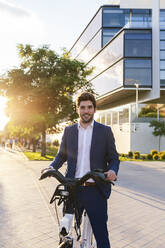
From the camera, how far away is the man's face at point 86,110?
2.64 metres

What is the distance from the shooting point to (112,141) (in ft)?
8.86

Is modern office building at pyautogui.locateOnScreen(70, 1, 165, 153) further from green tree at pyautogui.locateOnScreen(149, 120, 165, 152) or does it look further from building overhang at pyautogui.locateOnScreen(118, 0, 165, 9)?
building overhang at pyautogui.locateOnScreen(118, 0, 165, 9)

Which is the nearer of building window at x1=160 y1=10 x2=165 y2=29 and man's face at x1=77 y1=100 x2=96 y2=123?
man's face at x1=77 y1=100 x2=96 y2=123

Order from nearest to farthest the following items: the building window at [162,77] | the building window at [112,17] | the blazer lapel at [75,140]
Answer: the blazer lapel at [75,140] < the building window at [162,77] < the building window at [112,17]

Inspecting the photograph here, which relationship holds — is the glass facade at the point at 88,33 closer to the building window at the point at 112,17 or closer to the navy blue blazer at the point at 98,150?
the building window at the point at 112,17

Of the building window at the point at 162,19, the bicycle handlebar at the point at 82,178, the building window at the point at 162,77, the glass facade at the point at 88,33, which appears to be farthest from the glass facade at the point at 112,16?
the bicycle handlebar at the point at 82,178

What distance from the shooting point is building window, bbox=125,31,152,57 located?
103 ft

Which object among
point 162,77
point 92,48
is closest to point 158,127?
point 162,77

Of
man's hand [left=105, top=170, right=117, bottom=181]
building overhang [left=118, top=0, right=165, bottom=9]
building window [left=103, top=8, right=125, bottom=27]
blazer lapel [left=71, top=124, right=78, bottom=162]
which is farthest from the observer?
building window [left=103, top=8, right=125, bottom=27]

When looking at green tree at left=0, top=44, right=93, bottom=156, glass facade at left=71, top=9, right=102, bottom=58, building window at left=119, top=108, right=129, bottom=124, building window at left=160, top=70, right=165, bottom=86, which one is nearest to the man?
green tree at left=0, top=44, right=93, bottom=156

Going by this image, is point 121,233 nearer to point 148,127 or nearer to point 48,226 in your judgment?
point 48,226

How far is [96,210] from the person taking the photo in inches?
102

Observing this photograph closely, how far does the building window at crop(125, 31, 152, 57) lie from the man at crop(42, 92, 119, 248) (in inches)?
1192

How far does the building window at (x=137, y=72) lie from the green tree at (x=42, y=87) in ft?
36.0
